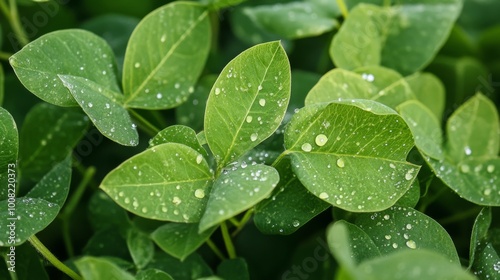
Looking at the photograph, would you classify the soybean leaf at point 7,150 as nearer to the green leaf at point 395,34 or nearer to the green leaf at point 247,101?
the green leaf at point 247,101

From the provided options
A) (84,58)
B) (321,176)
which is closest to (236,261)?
(321,176)

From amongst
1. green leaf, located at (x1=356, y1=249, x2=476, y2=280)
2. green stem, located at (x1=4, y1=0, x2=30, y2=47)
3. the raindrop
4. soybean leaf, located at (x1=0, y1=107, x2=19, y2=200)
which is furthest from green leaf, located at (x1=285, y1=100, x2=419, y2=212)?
green stem, located at (x1=4, y1=0, x2=30, y2=47)

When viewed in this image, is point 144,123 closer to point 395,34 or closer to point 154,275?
point 154,275

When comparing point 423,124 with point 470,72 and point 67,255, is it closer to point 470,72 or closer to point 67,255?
point 470,72

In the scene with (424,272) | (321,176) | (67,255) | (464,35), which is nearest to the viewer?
(424,272)

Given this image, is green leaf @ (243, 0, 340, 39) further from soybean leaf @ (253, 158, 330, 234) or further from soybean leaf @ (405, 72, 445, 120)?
soybean leaf @ (253, 158, 330, 234)

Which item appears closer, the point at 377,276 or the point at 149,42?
the point at 377,276

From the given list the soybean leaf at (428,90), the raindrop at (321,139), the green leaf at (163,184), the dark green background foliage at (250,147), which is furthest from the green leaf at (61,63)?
the soybean leaf at (428,90)
